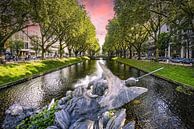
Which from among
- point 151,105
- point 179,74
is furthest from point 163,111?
point 179,74

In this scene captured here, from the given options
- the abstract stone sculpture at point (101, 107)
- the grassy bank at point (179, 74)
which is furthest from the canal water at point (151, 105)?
the grassy bank at point (179, 74)

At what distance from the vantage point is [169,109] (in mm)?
17062

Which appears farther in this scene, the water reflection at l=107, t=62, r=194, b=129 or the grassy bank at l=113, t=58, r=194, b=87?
the grassy bank at l=113, t=58, r=194, b=87

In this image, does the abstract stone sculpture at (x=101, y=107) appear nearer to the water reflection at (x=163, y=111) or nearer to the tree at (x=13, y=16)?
the water reflection at (x=163, y=111)

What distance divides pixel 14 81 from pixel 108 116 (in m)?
21.6

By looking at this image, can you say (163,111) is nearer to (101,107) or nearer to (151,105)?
(151,105)

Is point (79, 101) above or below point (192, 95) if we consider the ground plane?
above

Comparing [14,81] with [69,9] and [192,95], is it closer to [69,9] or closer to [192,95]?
[192,95]

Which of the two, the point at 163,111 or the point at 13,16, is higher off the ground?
the point at 13,16

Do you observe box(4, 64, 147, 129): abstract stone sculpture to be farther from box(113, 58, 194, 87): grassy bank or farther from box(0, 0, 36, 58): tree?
box(0, 0, 36, 58): tree

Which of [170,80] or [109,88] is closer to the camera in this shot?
[109,88]

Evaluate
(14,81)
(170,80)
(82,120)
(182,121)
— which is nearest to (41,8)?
(14,81)

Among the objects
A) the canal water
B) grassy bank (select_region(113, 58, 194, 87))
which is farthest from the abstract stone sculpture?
grassy bank (select_region(113, 58, 194, 87))

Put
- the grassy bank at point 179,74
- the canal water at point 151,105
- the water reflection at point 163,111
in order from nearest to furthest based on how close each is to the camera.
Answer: the water reflection at point 163,111 → the canal water at point 151,105 → the grassy bank at point 179,74
